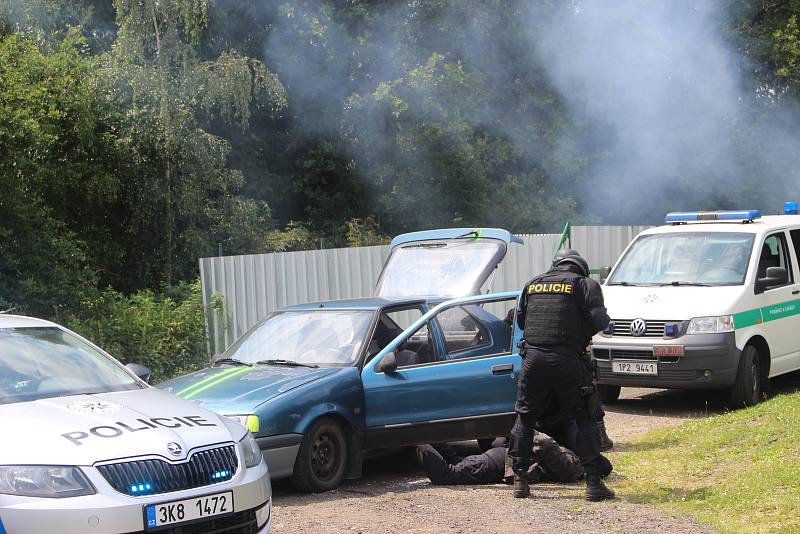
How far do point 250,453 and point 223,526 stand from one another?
0.52 m

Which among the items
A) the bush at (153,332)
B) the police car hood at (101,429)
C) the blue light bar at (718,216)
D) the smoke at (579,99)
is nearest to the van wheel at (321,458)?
the police car hood at (101,429)

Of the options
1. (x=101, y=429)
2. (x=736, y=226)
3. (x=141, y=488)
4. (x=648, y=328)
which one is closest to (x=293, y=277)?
(x=648, y=328)

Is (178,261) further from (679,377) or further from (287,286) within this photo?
(679,377)

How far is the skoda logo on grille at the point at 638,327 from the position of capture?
430 inches

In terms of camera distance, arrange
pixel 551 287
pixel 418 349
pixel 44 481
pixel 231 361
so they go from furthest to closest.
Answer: pixel 231 361 → pixel 418 349 → pixel 551 287 → pixel 44 481

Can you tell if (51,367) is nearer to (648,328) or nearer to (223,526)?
(223,526)

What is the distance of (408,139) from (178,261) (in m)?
7.61

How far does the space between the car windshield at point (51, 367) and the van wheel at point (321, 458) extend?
1.74 m

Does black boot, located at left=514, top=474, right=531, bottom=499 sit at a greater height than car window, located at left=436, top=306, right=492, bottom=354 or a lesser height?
lesser

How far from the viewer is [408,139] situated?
2367 centimetres

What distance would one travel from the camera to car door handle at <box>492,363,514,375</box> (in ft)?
28.3

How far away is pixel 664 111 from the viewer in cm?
2555

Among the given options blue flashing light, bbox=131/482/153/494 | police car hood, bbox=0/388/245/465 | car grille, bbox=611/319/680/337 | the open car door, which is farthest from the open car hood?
blue flashing light, bbox=131/482/153/494

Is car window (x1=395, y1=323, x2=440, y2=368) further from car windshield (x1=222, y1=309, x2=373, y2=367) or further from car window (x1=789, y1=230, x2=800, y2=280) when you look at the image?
car window (x1=789, y1=230, x2=800, y2=280)
